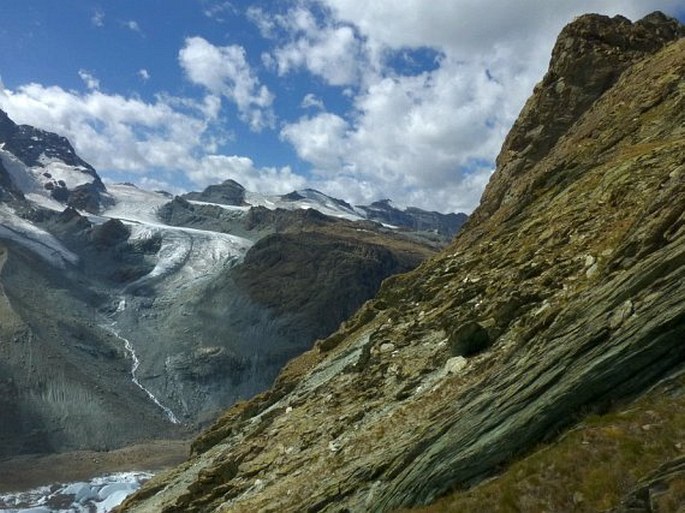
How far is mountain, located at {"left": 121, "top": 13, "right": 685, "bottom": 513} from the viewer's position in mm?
12016

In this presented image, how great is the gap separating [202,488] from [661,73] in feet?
110

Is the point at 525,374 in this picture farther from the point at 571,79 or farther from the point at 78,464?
the point at 78,464

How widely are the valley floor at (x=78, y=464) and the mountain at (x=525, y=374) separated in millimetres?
152351

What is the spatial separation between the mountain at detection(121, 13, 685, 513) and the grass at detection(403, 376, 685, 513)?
31mm

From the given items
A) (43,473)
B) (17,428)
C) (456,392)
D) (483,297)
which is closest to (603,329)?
(456,392)

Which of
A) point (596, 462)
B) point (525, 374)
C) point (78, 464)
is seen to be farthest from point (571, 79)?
point (78, 464)

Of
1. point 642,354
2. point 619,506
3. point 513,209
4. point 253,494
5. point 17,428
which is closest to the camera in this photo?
point 619,506

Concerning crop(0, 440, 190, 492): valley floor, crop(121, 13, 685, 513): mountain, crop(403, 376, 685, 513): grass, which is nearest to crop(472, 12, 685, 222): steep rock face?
crop(121, 13, 685, 513): mountain

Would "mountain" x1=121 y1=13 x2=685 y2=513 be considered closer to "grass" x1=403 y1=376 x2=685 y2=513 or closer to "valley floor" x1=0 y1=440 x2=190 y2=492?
"grass" x1=403 y1=376 x2=685 y2=513

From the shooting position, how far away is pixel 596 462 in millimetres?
11328

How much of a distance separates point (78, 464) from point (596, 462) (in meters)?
200

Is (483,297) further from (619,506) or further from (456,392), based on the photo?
(619,506)

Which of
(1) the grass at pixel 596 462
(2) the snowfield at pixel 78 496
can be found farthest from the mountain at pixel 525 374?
(2) the snowfield at pixel 78 496

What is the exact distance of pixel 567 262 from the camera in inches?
877
